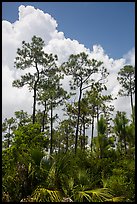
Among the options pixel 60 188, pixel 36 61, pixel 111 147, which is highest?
pixel 36 61

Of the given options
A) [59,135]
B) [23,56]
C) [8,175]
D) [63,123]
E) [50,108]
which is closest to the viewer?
[8,175]

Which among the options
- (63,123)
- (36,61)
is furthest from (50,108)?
(36,61)

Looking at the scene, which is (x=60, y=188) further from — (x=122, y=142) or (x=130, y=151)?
(x=122, y=142)

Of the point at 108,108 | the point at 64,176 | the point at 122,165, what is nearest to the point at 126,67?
the point at 108,108

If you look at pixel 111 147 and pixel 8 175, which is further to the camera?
pixel 111 147

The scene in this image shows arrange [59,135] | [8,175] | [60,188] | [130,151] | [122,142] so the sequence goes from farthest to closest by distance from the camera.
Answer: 1. [59,135]
2. [122,142]
3. [130,151]
4. [8,175]
5. [60,188]

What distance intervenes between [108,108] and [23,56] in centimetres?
459

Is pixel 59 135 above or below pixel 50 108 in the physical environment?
below

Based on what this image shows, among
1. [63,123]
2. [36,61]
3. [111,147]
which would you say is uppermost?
[36,61]

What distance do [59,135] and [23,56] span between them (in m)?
7.59

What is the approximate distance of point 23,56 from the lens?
38.1ft

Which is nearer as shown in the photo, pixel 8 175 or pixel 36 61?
pixel 8 175

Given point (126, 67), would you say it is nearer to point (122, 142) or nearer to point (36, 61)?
point (36, 61)

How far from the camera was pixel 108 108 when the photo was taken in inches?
547
